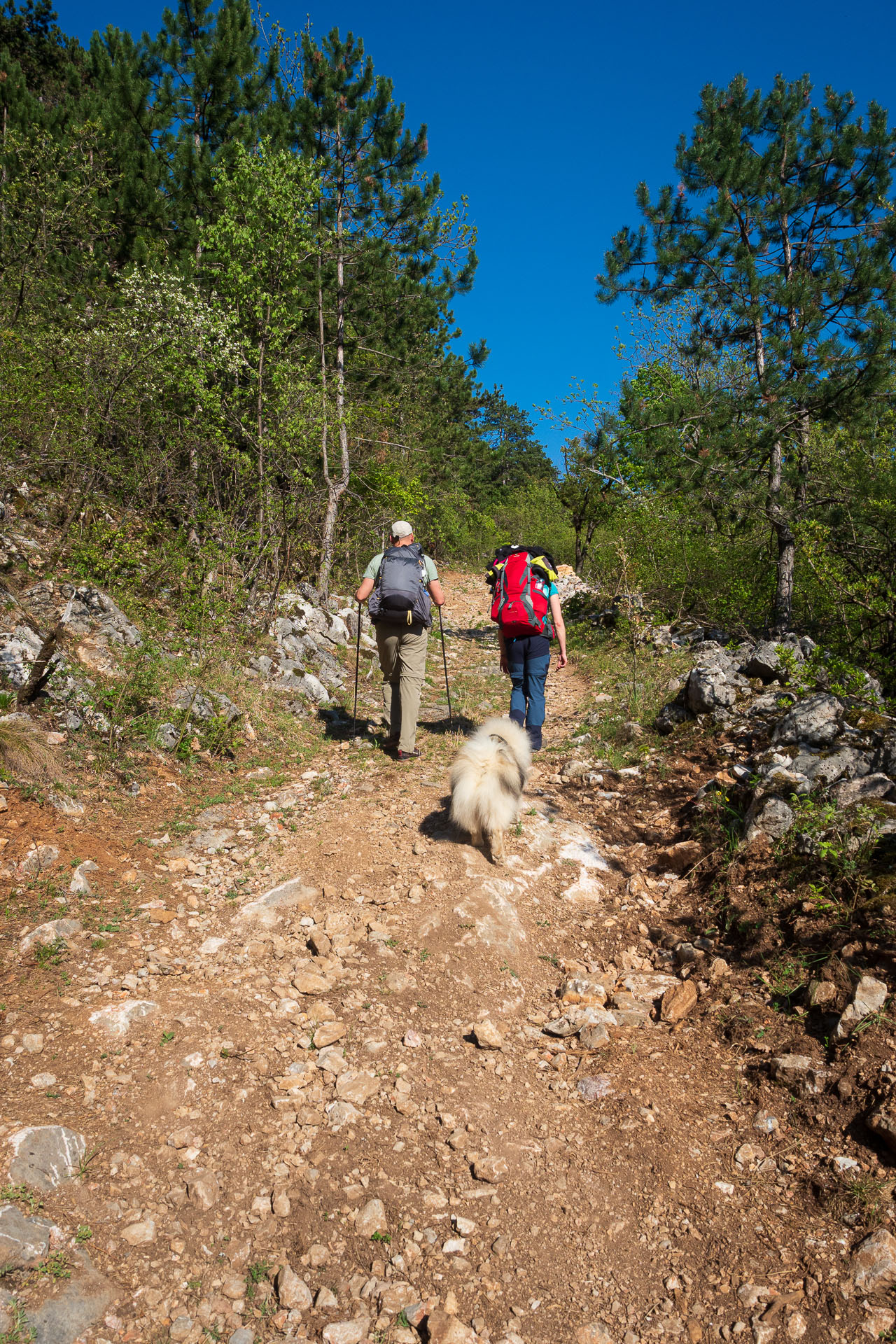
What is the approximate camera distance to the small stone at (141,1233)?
2.53 m

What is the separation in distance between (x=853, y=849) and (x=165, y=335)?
9584 mm

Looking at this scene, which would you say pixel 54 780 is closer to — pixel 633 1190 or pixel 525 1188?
pixel 525 1188

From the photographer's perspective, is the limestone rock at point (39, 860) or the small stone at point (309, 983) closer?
the small stone at point (309, 983)

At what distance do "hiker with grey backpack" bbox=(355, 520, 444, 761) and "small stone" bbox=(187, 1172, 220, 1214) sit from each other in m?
4.28

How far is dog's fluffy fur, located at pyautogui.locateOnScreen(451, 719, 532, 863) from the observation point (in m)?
4.75

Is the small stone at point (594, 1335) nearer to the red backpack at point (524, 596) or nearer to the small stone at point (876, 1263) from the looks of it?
the small stone at point (876, 1263)

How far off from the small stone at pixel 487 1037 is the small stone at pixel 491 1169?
0.60 meters

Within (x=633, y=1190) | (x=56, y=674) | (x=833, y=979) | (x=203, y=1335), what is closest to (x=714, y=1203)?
(x=633, y=1190)

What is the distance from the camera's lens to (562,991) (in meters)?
4.00

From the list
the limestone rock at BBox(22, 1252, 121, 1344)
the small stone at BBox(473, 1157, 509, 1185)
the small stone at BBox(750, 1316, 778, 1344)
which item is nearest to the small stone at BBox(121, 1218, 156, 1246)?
the limestone rock at BBox(22, 1252, 121, 1344)

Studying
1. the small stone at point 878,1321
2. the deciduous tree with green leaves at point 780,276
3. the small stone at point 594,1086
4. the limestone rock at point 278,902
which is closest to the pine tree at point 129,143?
the deciduous tree with green leaves at point 780,276

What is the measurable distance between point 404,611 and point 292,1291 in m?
4.83

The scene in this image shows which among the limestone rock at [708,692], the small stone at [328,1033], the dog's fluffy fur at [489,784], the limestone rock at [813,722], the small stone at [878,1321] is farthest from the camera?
the limestone rock at [708,692]

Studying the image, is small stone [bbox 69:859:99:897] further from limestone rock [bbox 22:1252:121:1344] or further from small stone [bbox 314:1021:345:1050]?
limestone rock [bbox 22:1252:121:1344]
